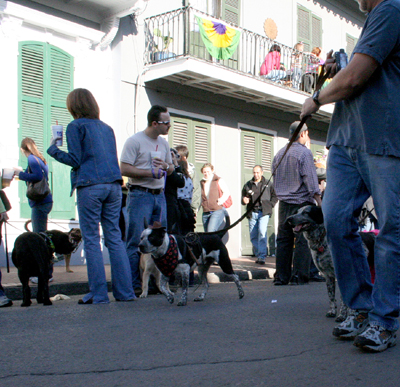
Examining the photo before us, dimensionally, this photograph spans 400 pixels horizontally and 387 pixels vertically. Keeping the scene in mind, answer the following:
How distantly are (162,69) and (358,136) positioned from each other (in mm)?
10961

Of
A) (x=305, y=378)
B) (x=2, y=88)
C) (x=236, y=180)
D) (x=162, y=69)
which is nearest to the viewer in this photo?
(x=305, y=378)

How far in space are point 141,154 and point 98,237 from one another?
109 centimetres

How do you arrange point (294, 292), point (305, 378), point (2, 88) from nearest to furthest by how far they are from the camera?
point (305, 378) → point (294, 292) → point (2, 88)

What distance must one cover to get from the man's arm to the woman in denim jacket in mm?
3098

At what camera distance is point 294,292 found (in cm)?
713

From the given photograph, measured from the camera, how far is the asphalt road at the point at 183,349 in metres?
2.89

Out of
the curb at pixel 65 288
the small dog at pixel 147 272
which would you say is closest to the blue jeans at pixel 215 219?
the curb at pixel 65 288

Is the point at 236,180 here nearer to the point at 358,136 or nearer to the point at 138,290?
the point at 138,290

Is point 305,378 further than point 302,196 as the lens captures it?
No

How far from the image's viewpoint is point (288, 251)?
323 inches

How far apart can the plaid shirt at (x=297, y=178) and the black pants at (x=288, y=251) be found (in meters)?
0.11

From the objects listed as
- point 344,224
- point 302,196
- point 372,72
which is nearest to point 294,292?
point 302,196

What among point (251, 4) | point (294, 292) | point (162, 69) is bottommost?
point (294, 292)

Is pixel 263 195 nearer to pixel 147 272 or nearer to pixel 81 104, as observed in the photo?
pixel 147 272
